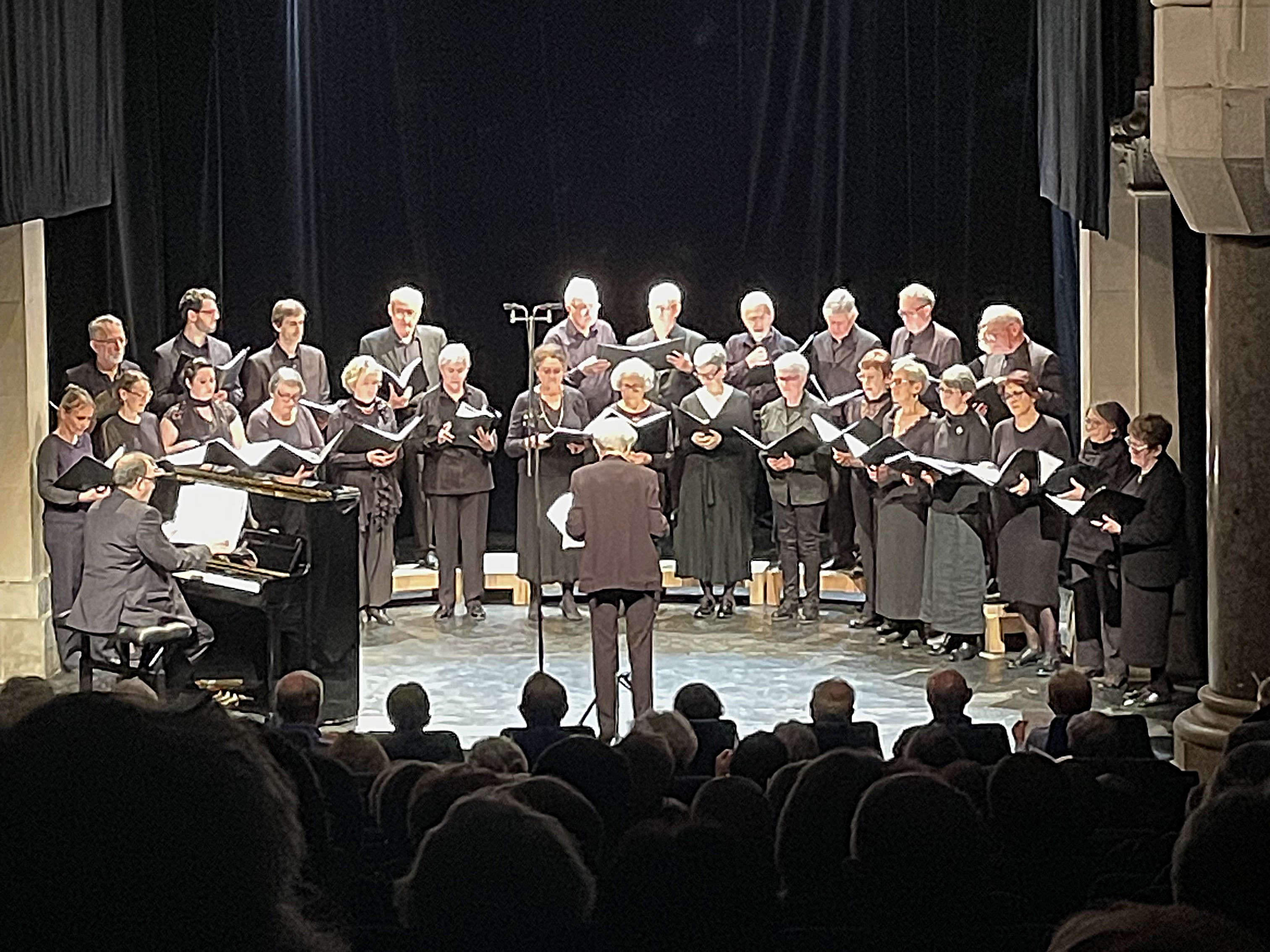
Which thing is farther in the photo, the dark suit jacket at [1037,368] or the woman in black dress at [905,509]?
the dark suit jacket at [1037,368]

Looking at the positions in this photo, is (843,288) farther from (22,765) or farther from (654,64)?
(22,765)

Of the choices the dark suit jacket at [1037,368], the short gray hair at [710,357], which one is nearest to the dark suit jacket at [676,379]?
the short gray hair at [710,357]

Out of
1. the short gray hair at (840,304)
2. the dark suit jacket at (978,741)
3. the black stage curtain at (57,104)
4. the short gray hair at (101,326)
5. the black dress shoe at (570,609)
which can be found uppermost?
the black stage curtain at (57,104)

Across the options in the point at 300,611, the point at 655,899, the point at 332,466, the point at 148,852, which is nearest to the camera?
the point at 148,852

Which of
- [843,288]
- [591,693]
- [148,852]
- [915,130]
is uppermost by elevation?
[915,130]

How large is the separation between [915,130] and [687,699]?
25.0 ft

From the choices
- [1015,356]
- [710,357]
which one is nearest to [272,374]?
[710,357]

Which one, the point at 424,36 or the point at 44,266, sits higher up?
the point at 424,36

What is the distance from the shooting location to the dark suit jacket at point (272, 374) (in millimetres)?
11867

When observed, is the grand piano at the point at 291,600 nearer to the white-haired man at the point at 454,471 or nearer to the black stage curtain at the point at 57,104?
the black stage curtain at the point at 57,104

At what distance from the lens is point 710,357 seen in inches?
450

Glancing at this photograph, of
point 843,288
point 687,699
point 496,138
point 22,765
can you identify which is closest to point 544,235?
point 496,138

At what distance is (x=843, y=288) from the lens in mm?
13789

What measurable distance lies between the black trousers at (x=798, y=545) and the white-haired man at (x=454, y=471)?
1617 mm
